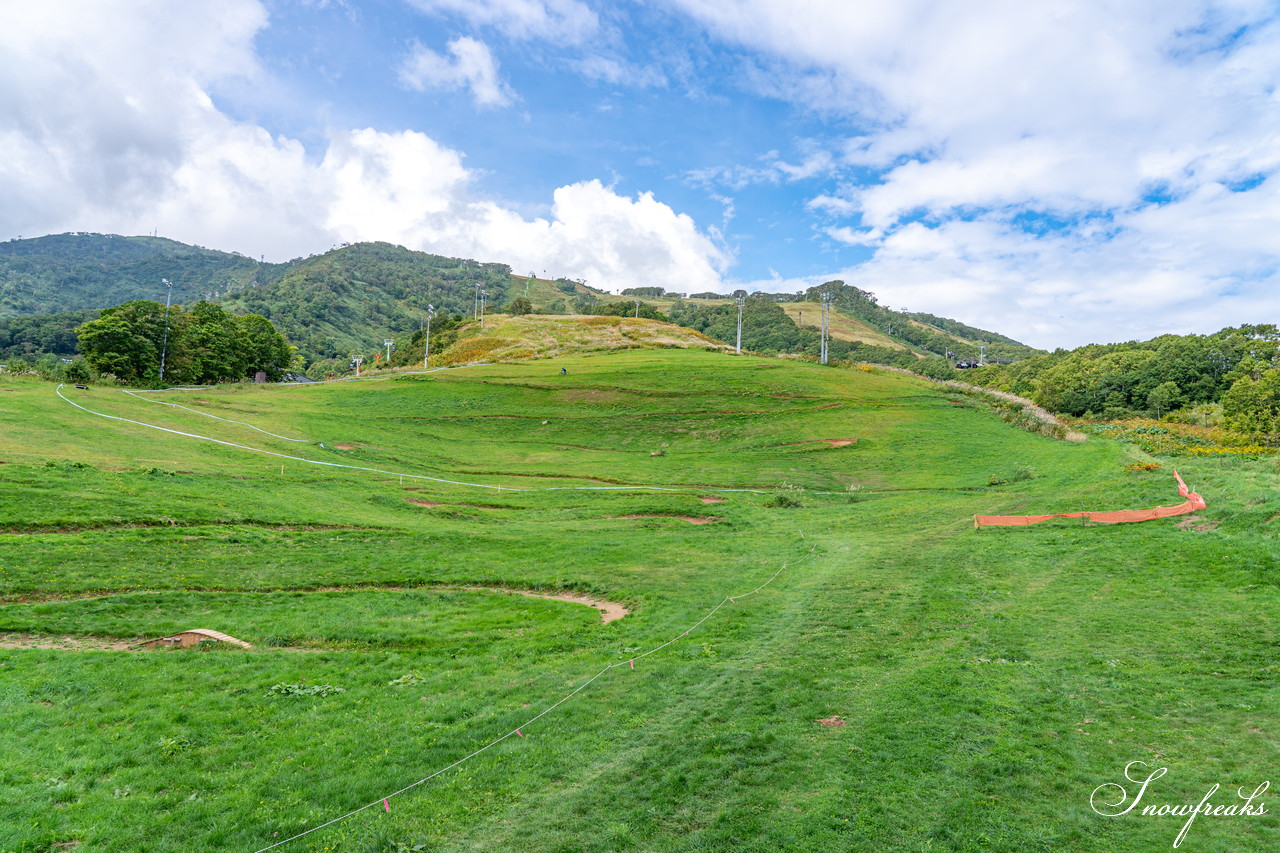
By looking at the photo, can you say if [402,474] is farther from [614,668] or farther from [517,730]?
[517,730]

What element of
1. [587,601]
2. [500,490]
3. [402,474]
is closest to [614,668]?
[587,601]

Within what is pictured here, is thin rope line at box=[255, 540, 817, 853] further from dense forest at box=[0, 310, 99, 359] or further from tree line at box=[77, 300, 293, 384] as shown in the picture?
dense forest at box=[0, 310, 99, 359]

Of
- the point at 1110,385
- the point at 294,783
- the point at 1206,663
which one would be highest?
the point at 1110,385

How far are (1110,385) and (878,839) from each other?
133030 millimetres

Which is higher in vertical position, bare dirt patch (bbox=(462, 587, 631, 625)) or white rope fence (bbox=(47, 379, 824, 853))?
white rope fence (bbox=(47, 379, 824, 853))

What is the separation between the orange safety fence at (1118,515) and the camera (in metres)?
23.2

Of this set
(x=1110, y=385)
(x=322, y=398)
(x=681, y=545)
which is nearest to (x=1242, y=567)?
(x=681, y=545)

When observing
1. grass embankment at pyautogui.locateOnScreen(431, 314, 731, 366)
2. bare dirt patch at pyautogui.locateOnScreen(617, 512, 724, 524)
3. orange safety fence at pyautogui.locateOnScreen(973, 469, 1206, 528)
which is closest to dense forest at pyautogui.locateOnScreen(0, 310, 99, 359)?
grass embankment at pyautogui.locateOnScreen(431, 314, 731, 366)

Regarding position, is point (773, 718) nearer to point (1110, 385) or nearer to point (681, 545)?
point (681, 545)

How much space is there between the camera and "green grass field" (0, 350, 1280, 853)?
9.09 metres

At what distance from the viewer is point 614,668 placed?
15336mm

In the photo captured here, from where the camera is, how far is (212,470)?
32969 mm

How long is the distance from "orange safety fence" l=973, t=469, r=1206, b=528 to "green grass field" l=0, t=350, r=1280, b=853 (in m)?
0.78

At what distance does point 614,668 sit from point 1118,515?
22.8m
